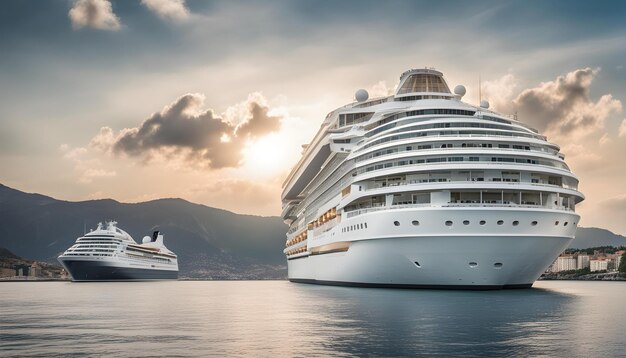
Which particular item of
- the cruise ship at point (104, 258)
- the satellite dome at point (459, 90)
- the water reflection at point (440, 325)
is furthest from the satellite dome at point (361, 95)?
the cruise ship at point (104, 258)

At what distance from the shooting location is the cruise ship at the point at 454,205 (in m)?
49.4

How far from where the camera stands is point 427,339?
23.7 metres

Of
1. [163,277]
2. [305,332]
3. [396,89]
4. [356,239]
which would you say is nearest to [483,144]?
[356,239]

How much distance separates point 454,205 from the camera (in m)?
49.7

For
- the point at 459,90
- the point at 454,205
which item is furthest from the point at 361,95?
the point at 454,205

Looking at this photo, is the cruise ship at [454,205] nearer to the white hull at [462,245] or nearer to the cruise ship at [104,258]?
the white hull at [462,245]

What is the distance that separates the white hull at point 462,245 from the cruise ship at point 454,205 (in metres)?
0.08

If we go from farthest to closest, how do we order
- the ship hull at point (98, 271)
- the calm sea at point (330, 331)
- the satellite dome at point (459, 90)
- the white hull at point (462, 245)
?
the ship hull at point (98, 271) → the satellite dome at point (459, 90) → the white hull at point (462, 245) → the calm sea at point (330, 331)

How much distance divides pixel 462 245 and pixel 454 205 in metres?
3.10

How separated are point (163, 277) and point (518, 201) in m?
130

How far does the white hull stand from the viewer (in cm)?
4894

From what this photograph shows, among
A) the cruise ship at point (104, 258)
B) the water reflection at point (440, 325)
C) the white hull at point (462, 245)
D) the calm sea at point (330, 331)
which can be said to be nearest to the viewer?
the calm sea at point (330, 331)

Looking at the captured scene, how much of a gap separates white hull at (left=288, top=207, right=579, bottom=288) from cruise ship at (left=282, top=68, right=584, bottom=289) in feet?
0.27

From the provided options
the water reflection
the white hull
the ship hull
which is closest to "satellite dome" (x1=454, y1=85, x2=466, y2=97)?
the white hull
